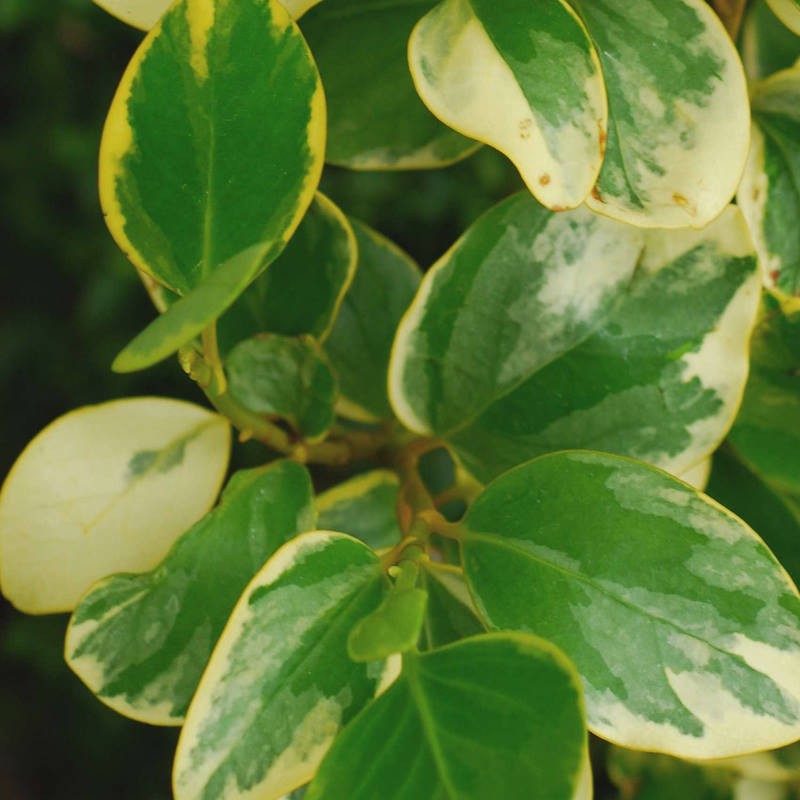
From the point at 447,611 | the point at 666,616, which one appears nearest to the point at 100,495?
the point at 447,611

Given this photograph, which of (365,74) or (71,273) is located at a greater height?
(365,74)

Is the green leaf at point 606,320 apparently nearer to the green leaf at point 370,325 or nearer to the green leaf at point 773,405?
the green leaf at point 773,405

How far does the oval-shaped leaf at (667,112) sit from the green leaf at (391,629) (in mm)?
199

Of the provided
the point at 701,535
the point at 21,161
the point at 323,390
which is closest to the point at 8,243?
the point at 21,161

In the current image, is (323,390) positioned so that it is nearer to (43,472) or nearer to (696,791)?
(43,472)

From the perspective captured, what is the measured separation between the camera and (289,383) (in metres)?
0.58

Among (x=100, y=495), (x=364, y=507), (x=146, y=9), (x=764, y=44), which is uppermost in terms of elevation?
(x=146, y=9)

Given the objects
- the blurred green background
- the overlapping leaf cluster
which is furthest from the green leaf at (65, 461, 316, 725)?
the blurred green background

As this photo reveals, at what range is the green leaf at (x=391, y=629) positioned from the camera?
38 cm

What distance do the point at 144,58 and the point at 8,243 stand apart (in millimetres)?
1015

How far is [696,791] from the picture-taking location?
3.05 ft

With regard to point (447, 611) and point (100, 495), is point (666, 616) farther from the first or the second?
point (100, 495)

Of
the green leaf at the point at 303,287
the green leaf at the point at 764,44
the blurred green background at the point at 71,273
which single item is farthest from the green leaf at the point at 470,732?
the blurred green background at the point at 71,273

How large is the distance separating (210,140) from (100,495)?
0.23 meters
